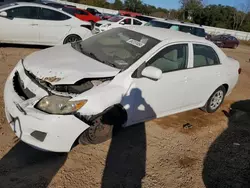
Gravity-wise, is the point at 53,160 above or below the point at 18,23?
below

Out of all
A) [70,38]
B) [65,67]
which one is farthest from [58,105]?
[70,38]

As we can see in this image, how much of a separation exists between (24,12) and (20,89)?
18.8ft

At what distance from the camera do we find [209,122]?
5.45 metres

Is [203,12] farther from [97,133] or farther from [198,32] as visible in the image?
[97,133]

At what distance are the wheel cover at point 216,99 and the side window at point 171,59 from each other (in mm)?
1419

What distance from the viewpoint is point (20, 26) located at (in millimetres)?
8352

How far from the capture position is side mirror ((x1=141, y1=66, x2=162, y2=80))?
371 cm

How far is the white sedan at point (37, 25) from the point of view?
8242mm

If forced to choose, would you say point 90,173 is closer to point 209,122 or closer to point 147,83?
point 147,83

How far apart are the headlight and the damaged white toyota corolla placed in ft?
0.04

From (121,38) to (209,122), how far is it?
8.01ft

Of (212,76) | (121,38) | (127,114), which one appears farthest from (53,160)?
(212,76)

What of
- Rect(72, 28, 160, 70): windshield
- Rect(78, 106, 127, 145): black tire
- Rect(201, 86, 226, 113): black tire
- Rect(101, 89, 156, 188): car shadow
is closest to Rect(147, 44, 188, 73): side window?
Rect(72, 28, 160, 70): windshield

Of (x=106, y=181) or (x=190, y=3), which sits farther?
(x=190, y=3)
